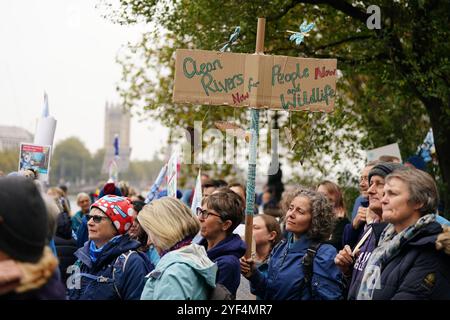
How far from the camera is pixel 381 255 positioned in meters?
4.80

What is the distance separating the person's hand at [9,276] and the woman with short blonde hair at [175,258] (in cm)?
132

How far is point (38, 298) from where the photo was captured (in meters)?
3.18

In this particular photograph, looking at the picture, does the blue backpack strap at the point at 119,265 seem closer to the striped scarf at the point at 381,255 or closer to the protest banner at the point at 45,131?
the striped scarf at the point at 381,255

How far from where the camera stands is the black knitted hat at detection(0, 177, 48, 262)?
3.07 m

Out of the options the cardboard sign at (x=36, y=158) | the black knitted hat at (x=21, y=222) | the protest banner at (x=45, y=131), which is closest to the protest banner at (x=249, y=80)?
the cardboard sign at (x=36, y=158)

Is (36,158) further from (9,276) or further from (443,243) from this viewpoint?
(9,276)

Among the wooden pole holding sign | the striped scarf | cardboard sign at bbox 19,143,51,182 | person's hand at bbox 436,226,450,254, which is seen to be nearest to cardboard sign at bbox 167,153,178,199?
cardboard sign at bbox 19,143,51,182

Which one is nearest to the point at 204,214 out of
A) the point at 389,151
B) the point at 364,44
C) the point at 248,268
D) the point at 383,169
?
the point at 248,268

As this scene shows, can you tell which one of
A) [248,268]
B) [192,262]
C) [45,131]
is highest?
[45,131]

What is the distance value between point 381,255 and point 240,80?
248 centimetres

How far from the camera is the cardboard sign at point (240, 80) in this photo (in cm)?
674

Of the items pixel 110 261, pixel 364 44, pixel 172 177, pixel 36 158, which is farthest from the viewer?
pixel 364 44
